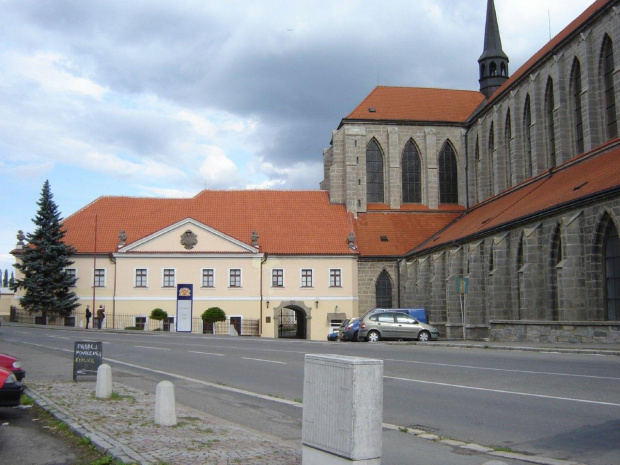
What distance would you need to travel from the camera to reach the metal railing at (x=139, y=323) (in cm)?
5050

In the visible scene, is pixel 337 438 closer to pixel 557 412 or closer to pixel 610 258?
pixel 557 412

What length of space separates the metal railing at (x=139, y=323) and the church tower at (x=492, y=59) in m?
30.9

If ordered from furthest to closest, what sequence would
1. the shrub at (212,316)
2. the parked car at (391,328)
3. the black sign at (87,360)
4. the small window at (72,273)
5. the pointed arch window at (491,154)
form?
the pointed arch window at (491,154), the small window at (72,273), the shrub at (212,316), the parked car at (391,328), the black sign at (87,360)

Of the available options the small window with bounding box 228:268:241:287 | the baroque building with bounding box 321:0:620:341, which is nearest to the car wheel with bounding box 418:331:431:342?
the baroque building with bounding box 321:0:620:341

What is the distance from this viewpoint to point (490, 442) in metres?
9.00

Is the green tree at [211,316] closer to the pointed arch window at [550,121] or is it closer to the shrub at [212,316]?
the shrub at [212,316]

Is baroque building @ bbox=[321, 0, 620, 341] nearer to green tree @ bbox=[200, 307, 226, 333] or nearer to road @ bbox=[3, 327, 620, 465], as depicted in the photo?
road @ bbox=[3, 327, 620, 465]

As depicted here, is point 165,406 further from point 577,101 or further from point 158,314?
point 158,314

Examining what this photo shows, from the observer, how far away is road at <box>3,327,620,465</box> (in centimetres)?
932

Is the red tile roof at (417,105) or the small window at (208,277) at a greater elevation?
the red tile roof at (417,105)

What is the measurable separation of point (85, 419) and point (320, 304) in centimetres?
4311

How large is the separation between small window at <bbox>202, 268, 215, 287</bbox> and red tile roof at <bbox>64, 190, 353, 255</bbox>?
137 inches

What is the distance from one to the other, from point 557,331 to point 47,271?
3726 cm

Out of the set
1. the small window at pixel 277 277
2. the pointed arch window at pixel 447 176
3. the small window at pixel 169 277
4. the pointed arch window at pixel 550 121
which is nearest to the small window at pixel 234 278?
the small window at pixel 277 277
